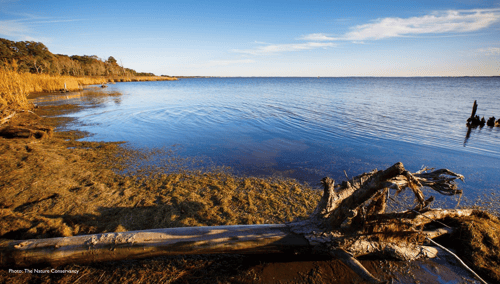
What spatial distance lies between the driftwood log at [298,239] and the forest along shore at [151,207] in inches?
10.0

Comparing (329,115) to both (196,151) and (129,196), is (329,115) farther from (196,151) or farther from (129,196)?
(129,196)

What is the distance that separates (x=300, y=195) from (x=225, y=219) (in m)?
2.26

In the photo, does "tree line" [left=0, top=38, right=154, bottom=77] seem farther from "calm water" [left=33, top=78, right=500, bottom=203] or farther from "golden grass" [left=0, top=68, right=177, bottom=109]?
A: "calm water" [left=33, top=78, right=500, bottom=203]

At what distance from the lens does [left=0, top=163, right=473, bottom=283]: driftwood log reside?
2.95m

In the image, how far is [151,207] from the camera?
4.79m

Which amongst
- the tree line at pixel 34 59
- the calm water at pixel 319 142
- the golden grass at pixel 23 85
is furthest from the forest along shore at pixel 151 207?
the tree line at pixel 34 59

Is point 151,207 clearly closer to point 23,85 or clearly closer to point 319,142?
point 319,142

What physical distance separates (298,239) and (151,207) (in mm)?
3470

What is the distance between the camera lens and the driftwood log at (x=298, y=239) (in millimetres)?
2951

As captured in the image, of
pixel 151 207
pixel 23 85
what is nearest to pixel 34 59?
pixel 23 85

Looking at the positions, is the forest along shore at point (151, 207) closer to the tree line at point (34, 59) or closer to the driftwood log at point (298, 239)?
the driftwood log at point (298, 239)

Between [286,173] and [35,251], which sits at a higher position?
[35,251]

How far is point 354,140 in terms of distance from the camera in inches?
432

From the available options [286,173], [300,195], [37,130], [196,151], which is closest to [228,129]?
[196,151]
